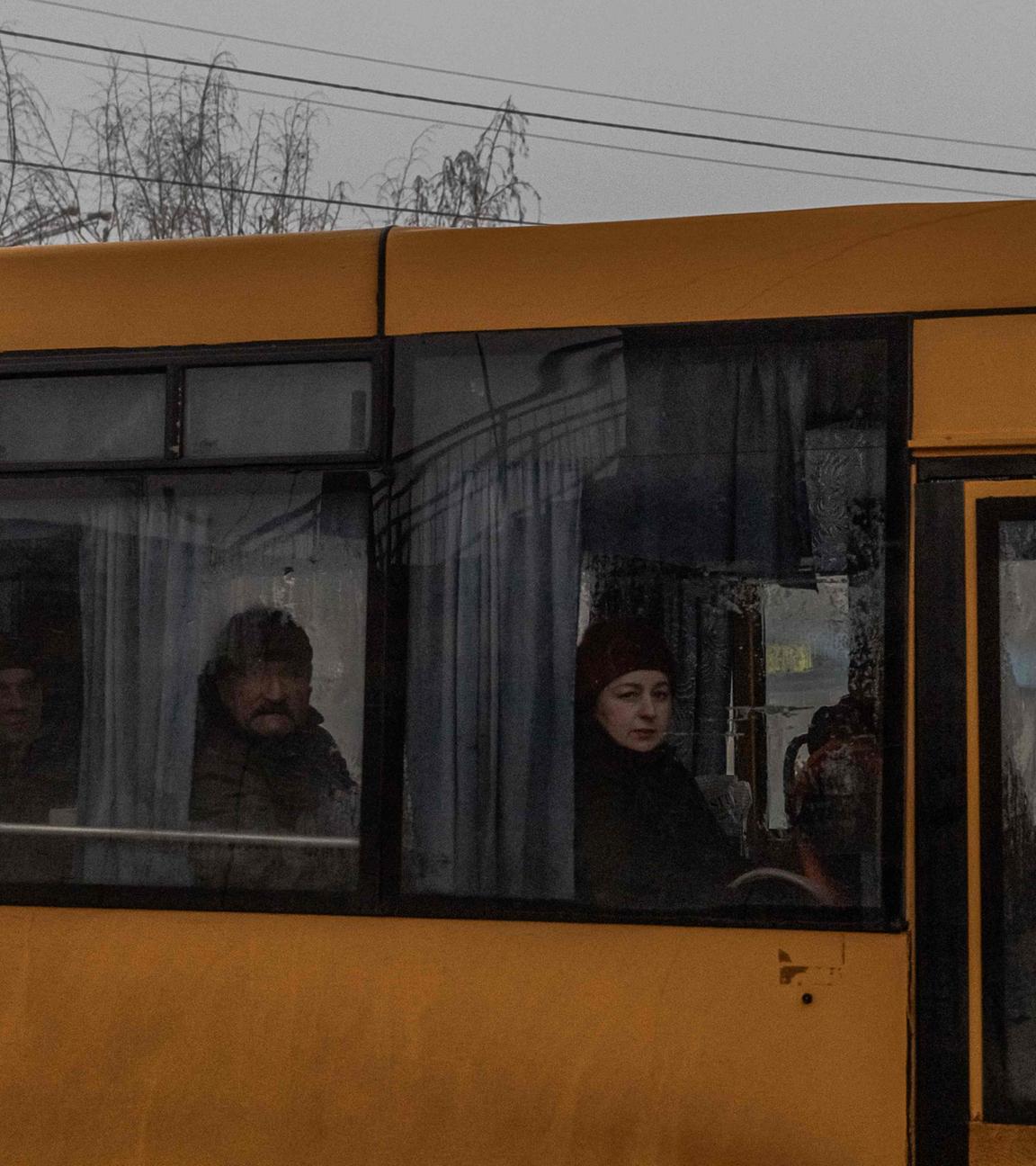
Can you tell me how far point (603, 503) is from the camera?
A: 129 inches

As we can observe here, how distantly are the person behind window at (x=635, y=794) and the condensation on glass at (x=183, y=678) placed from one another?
531 mm

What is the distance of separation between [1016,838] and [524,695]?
110 centimetres

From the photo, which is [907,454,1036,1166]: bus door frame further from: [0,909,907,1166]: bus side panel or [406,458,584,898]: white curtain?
[406,458,584,898]: white curtain

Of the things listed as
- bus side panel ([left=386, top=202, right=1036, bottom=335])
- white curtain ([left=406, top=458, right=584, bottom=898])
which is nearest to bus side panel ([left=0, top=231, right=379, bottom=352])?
bus side panel ([left=386, top=202, right=1036, bottom=335])

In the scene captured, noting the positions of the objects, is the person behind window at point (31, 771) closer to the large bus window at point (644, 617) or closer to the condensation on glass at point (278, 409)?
the condensation on glass at point (278, 409)

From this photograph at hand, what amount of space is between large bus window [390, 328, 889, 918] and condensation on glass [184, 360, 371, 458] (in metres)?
0.12

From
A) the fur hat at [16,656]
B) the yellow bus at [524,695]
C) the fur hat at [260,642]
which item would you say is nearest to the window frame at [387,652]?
the yellow bus at [524,695]

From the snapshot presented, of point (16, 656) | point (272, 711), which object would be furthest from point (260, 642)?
point (16, 656)

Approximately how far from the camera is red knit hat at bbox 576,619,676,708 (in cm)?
323

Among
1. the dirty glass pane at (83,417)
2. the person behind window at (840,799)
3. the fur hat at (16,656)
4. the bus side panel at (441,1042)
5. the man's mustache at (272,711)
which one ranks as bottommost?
the bus side panel at (441,1042)

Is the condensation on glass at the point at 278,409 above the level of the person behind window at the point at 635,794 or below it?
above

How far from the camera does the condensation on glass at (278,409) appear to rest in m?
3.38

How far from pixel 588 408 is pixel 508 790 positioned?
0.89 m

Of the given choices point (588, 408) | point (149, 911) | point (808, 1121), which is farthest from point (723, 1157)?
point (588, 408)
